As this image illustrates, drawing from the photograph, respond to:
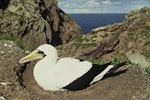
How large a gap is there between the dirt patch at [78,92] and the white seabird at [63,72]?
10.3 inches

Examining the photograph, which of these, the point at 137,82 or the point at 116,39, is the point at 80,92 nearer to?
the point at 137,82

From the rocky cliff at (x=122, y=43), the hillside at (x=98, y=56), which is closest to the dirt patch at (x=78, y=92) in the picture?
the hillside at (x=98, y=56)

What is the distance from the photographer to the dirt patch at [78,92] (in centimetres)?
1126

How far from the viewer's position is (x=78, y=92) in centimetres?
1164

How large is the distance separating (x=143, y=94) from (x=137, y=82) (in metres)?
0.97

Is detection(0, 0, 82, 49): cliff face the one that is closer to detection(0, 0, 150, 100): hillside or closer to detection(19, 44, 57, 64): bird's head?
detection(0, 0, 150, 100): hillside

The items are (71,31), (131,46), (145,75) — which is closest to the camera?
(145,75)

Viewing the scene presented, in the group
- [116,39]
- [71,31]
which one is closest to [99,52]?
[116,39]

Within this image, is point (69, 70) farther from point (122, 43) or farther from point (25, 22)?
point (25, 22)

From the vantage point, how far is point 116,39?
26.2 metres

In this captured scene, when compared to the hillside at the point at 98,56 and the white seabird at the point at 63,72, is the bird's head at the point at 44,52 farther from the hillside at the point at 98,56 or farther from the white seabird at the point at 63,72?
the hillside at the point at 98,56

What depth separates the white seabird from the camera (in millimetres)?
11312

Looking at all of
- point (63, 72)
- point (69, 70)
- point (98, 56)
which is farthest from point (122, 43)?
point (63, 72)

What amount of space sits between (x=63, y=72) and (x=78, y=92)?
80cm
